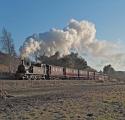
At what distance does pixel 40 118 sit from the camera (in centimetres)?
1486

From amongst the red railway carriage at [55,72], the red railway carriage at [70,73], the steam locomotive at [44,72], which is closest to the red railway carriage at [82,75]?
the steam locomotive at [44,72]

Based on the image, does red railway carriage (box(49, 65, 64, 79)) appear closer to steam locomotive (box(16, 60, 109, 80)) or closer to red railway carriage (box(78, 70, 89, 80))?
steam locomotive (box(16, 60, 109, 80))

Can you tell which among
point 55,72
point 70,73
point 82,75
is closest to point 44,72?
point 55,72

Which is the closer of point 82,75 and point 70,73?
point 70,73

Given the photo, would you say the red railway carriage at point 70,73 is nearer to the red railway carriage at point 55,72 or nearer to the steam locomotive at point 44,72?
the steam locomotive at point 44,72

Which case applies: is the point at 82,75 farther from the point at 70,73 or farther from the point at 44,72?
the point at 44,72

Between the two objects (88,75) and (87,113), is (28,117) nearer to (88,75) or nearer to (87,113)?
(87,113)

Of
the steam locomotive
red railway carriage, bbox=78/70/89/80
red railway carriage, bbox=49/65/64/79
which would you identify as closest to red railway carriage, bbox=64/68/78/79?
the steam locomotive

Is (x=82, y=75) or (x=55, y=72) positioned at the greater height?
(x=82, y=75)

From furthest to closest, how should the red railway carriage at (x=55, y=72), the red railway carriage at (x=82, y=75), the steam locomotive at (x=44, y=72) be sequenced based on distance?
the red railway carriage at (x=82, y=75) → the red railway carriage at (x=55, y=72) → the steam locomotive at (x=44, y=72)

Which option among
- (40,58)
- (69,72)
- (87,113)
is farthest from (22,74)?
(40,58)

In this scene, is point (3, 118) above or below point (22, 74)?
below

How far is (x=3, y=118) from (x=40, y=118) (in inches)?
61.9

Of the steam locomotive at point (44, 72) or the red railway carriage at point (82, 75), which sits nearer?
the steam locomotive at point (44, 72)
